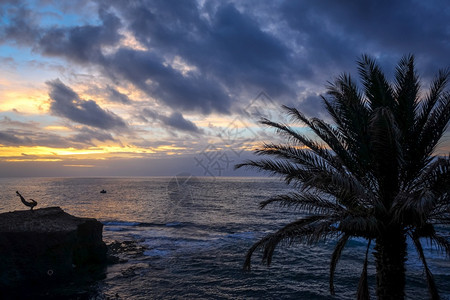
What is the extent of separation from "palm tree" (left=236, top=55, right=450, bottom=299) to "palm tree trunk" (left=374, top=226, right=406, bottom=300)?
24 millimetres

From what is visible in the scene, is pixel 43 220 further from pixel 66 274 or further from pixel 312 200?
pixel 312 200

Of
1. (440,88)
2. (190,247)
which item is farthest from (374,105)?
(190,247)

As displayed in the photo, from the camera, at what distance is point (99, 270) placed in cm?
1778

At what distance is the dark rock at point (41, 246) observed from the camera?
14.4 metres

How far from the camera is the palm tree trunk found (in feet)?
24.5

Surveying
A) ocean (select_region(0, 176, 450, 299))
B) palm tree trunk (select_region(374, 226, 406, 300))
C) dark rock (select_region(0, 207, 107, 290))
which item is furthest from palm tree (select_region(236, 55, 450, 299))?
dark rock (select_region(0, 207, 107, 290))

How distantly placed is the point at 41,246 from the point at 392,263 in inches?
639

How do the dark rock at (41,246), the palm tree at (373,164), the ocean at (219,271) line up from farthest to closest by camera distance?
the ocean at (219,271)
the dark rock at (41,246)
the palm tree at (373,164)

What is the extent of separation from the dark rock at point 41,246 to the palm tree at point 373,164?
1309 centimetres

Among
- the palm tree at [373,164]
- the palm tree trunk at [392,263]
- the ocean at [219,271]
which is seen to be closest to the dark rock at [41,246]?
the ocean at [219,271]

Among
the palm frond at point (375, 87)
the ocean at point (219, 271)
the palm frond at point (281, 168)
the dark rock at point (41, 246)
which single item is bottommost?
the ocean at point (219, 271)

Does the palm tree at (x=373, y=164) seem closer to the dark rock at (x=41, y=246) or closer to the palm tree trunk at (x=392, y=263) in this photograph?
the palm tree trunk at (x=392, y=263)

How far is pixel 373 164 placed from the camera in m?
7.70

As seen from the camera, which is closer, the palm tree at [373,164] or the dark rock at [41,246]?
the palm tree at [373,164]
